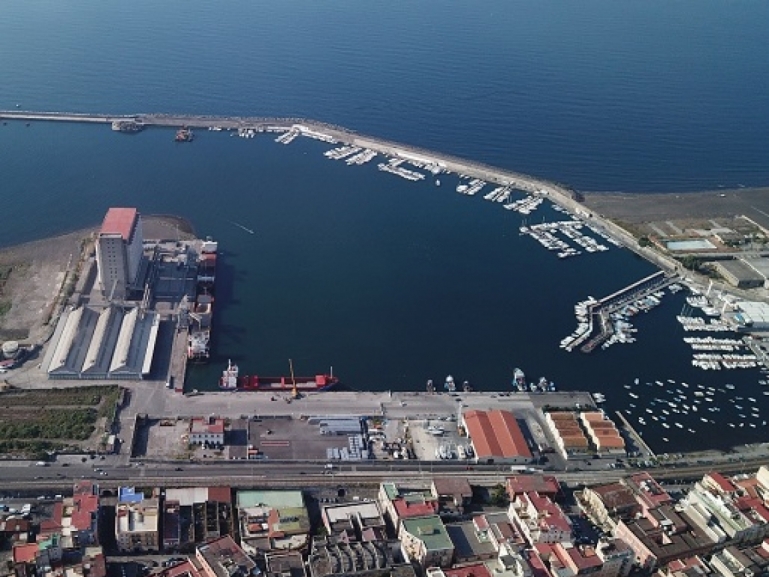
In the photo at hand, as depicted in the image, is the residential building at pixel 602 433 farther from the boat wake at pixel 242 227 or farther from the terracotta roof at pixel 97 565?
the boat wake at pixel 242 227

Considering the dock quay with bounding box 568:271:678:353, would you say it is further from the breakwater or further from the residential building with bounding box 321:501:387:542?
the residential building with bounding box 321:501:387:542

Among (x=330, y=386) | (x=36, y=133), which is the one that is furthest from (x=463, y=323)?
(x=36, y=133)

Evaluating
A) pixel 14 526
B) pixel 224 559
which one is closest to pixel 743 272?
pixel 224 559

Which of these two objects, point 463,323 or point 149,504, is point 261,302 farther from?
point 149,504

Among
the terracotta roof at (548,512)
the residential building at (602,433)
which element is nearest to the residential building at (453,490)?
the terracotta roof at (548,512)

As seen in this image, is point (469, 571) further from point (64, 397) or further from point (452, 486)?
point (64, 397)

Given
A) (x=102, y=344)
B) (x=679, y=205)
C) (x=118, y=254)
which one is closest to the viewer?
(x=102, y=344)

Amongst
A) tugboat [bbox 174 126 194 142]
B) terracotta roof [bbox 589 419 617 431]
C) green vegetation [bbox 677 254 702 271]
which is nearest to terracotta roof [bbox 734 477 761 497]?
terracotta roof [bbox 589 419 617 431]
